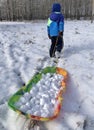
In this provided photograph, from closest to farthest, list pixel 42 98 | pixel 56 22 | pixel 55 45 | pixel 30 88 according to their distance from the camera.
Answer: pixel 42 98 → pixel 30 88 → pixel 56 22 → pixel 55 45

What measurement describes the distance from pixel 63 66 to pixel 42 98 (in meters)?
2.24

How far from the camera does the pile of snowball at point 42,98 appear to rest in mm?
5859

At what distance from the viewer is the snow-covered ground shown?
19.1ft

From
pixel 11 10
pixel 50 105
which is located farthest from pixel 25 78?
pixel 11 10

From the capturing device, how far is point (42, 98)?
6.39 metres

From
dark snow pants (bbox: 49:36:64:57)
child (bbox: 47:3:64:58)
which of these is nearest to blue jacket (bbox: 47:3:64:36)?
child (bbox: 47:3:64:58)

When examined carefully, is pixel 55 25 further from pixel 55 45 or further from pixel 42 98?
pixel 42 98

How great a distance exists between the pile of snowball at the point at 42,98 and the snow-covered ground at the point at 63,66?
0.22 metres

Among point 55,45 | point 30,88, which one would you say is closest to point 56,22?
point 55,45

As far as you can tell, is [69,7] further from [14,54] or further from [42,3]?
[14,54]

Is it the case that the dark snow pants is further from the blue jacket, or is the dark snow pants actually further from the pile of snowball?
the pile of snowball

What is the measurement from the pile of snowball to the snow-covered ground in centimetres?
22

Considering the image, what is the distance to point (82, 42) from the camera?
36.1ft

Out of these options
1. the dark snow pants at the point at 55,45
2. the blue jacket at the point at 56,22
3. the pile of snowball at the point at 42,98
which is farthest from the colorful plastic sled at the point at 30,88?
the blue jacket at the point at 56,22
